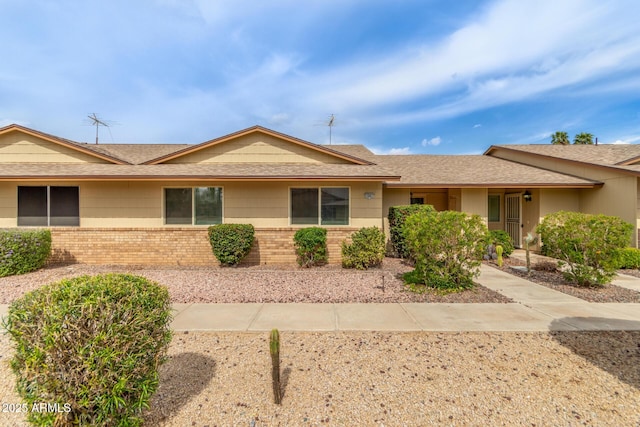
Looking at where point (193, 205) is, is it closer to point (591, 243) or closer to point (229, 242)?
point (229, 242)

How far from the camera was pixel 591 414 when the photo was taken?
2.52 metres

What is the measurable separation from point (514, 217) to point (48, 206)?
1757 centimetres

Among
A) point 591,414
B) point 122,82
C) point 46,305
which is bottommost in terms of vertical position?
point 591,414

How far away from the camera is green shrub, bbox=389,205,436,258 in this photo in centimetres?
948

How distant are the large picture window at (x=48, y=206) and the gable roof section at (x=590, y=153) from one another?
18298mm

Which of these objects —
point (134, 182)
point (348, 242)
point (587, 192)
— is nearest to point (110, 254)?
point (134, 182)

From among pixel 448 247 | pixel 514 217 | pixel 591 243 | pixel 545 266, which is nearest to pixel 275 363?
pixel 448 247

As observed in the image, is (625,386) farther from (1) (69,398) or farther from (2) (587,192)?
(2) (587,192)

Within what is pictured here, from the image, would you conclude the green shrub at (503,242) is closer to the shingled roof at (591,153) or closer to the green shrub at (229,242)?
the shingled roof at (591,153)

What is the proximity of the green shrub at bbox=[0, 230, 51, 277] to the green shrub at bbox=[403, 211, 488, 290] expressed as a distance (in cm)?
1011

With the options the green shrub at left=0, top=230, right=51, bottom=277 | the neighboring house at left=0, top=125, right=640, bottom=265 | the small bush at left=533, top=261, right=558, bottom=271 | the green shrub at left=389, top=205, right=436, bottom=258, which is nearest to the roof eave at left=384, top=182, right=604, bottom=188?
the neighboring house at left=0, top=125, right=640, bottom=265

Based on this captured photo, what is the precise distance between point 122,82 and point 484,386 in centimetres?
1470

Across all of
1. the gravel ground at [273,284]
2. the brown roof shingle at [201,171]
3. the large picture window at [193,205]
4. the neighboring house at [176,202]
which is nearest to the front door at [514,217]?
the neighboring house at [176,202]

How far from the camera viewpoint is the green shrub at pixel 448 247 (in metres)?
6.00
